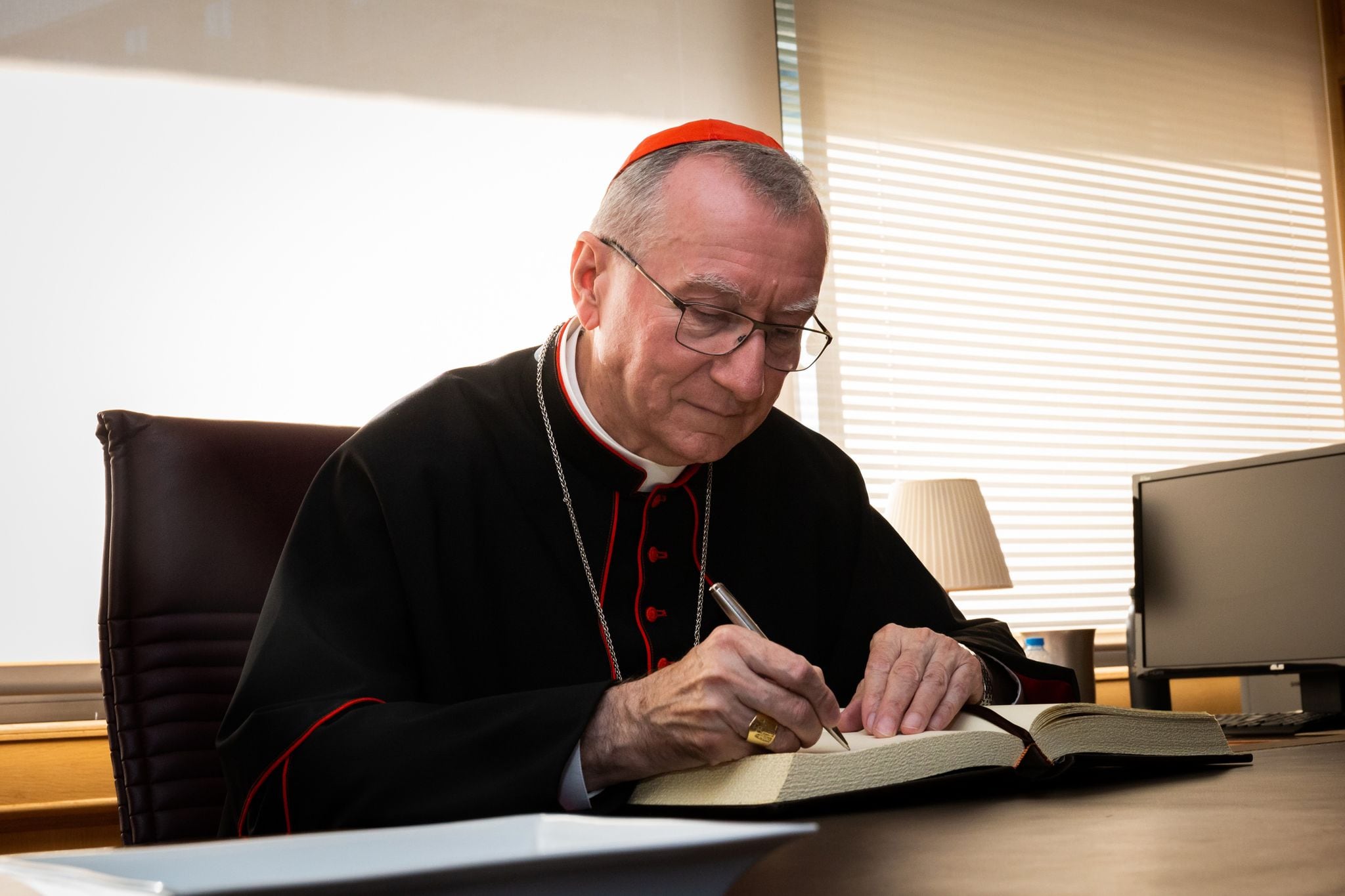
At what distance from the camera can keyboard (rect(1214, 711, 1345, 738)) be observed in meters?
2.36

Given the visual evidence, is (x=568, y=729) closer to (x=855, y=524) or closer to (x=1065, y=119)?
(x=855, y=524)

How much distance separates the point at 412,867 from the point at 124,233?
3155 mm

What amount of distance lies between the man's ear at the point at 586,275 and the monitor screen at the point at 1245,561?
1.72m

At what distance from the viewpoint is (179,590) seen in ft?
5.70

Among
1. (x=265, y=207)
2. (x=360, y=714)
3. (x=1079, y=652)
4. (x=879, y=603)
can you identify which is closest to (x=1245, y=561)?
(x=1079, y=652)

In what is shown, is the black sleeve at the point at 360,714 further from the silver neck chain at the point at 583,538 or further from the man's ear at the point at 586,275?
the man's ear at the point at 586,275

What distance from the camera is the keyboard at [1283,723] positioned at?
236 centimetres

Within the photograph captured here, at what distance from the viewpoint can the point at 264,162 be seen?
11.2 feet

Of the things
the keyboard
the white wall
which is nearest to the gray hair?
the keyboard

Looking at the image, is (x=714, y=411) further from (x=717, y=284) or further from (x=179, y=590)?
(x=179, y=590)

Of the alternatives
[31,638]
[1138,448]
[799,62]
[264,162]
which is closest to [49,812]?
[31,638]

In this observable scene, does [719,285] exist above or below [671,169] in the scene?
below

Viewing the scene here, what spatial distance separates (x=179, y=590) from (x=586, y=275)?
720 millimetres

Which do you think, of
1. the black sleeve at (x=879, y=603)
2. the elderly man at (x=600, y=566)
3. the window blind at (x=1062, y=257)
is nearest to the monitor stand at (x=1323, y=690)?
the black sleeve at (x=879, y=603)
